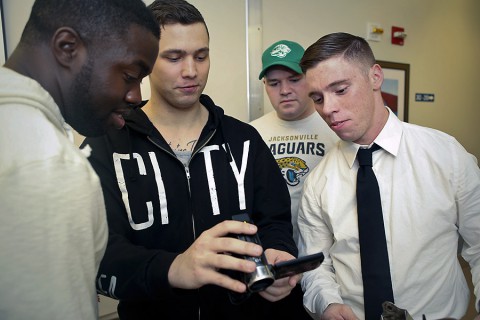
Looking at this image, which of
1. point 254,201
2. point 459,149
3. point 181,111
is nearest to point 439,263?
point 459,149

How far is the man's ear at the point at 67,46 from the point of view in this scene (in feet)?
1.49

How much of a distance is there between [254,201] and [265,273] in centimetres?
42

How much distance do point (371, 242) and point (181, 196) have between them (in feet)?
1.81

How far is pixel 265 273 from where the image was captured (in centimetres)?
55

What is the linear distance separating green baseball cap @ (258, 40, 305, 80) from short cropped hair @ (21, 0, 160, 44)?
1062 mm

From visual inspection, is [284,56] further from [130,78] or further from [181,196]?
[130,78]

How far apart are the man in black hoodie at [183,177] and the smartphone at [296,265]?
0.11m

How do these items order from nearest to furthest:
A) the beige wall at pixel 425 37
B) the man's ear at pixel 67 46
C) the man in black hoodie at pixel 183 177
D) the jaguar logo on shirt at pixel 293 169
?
the man's ear at pixel 67 46
the man in black hoodie at pixel 183 177
the jaguar logo on shirt at pixel 293 169
the beige wall at pixel 425 37

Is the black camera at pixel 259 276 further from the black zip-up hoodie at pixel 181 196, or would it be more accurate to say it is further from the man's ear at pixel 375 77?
the man's ear at pixel 375 77

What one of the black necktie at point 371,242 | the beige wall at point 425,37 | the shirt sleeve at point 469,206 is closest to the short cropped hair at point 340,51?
the black necktie at point 371,242

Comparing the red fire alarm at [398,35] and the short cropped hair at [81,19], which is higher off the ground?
the red fire alarm at [398,35]

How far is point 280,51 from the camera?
1524 mm

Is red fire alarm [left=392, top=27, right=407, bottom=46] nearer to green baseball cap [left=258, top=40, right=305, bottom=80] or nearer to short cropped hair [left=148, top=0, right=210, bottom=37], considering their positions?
green baseball cap [left=258, top=40, right=305, bottom=80]

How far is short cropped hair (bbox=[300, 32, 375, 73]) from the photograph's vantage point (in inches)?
39.4
